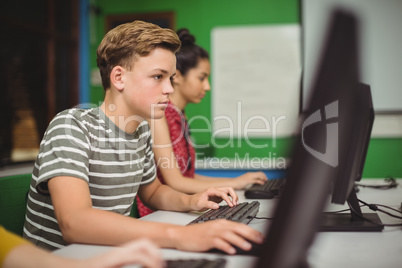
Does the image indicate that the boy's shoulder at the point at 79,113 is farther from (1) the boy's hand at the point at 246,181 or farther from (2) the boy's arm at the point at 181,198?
(1) the boy's hand at the point at 246,181

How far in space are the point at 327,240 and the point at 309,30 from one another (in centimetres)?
267

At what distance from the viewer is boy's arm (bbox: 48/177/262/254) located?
0.72 metres

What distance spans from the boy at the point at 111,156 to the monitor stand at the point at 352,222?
0.90ft

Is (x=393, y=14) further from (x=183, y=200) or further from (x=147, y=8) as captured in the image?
(x=183, y=200)

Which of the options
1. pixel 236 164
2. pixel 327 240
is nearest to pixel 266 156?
pixel 236 164

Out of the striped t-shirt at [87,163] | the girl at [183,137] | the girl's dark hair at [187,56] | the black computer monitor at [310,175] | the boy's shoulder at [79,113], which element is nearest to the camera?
the black computer monitor at [310,175]

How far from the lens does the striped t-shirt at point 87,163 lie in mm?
883

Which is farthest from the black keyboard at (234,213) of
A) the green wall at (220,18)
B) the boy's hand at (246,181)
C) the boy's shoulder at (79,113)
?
the green wall at (220,18)

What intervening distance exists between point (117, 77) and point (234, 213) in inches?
19.6

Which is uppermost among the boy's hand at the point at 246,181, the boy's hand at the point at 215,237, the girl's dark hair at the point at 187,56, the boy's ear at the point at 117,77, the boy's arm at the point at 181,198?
the girl's dark hair at the point at 187,56

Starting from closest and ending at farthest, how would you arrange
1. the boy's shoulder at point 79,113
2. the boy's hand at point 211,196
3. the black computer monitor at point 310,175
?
the black computer monitor at point 310,175 < the boy's shoulder at point 79,113 < the boy's hand at point 211,196

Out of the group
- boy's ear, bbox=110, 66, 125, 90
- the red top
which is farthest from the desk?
the red top

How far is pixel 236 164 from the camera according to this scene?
3158 millimetres

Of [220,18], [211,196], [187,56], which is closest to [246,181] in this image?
[211,196]
